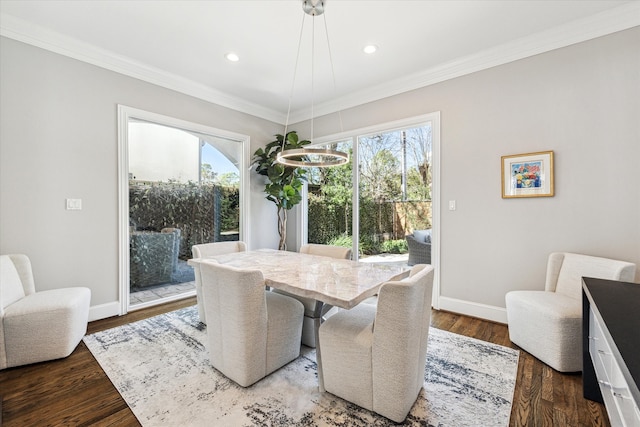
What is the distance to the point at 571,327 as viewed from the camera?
1.93 metres

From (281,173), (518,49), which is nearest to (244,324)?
(281,173)

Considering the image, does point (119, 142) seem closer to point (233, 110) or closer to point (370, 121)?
point (233, 110)

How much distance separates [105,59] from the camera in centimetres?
287

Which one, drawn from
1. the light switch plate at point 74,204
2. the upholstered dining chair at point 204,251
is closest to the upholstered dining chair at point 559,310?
the upholstered dining chair at point 204,251

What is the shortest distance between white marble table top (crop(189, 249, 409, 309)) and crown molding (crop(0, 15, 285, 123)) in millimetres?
2329

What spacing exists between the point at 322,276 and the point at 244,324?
22.7 inches

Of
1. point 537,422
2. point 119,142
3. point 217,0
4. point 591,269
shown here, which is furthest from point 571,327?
point 119,142

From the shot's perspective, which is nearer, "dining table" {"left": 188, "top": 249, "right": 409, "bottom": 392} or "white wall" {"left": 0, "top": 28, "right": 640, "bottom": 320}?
"dining table" {"left": 188, "top": 249, "right": 409, "bottom": 392}

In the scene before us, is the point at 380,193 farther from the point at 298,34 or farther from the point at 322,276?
the point at 322,276

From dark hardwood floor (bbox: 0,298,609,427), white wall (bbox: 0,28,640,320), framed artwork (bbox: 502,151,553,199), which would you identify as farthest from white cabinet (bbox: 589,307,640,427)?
framed artwork (bbox: 502,151,553,199)

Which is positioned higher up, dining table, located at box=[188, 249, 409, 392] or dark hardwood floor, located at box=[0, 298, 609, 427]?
dining table, located at box=[188, 249, 409, 392]

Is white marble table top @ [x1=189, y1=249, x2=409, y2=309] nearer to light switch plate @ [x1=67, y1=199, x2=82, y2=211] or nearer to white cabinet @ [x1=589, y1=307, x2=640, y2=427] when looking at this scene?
white cabinet @ [x1=589, y1=307, x2=640, y2=427]

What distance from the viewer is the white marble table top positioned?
4.98 ft

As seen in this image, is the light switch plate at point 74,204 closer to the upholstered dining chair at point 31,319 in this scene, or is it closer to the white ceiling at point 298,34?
the upholstered dining chair at point 31,319
